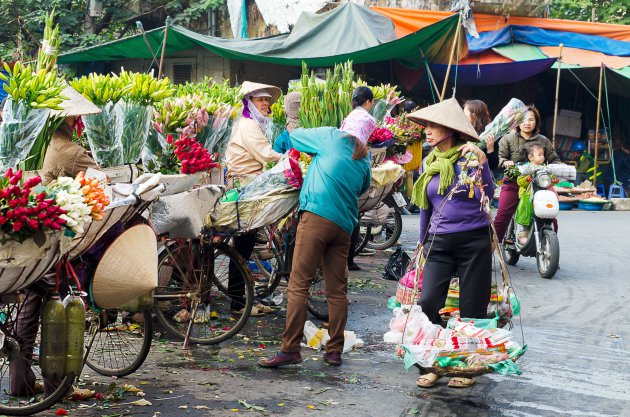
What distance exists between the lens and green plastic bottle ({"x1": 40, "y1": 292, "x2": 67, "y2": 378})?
5.09m

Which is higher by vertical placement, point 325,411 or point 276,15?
point 276,15

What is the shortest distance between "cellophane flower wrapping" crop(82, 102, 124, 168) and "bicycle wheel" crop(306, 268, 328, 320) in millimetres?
2308

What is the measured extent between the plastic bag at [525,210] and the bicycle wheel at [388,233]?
2206 millimetres

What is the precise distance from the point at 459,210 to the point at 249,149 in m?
3.06

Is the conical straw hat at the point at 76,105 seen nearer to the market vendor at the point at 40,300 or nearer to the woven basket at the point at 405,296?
the market vendor at the point at 40,300

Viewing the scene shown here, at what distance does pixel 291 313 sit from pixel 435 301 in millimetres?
1071

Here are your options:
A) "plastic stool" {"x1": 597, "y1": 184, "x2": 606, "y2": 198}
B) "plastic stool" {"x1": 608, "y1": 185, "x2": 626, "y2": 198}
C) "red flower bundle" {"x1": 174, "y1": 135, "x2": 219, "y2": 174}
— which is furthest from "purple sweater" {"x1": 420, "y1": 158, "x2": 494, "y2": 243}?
"plastic stool" {"x1": 597, "y1": 184, "x2": 606, "y2": 198}

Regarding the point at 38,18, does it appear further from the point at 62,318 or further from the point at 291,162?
the point at 62,318

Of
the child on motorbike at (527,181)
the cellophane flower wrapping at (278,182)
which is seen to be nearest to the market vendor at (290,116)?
the cellophane flower wrapping at (278,182)

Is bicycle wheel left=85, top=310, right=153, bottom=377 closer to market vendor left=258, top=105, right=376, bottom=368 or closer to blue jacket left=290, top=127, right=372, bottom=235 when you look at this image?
market vendor left=258, top=105, right=376, bottom=368

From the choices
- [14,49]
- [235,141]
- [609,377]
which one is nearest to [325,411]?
[609,377]

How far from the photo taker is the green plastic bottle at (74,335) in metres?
5.11

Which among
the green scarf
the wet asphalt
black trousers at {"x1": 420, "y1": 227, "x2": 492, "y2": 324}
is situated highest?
the green scarf

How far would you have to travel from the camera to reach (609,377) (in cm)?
668
